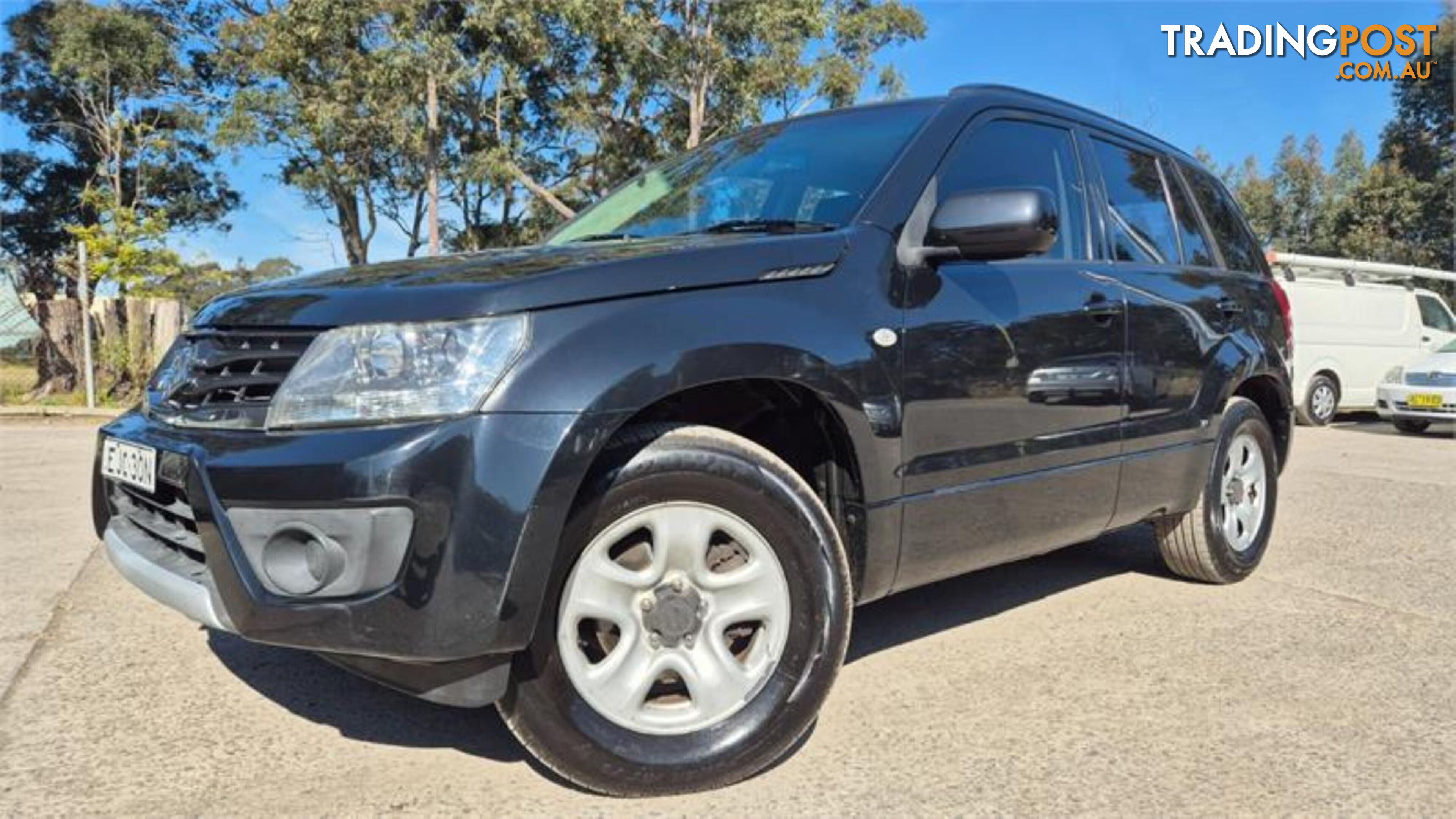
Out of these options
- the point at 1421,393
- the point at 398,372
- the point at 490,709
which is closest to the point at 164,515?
the point at 398,372

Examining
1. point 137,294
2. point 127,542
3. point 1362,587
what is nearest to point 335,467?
point 127,542

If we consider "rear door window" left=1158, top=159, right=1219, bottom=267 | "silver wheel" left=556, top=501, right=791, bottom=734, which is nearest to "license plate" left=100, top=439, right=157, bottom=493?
"silver wheel" left=556, top=501, right=791, bottom=734

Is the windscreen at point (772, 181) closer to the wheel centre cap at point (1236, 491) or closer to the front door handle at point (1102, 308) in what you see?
the front door handle at point (1102, 308)

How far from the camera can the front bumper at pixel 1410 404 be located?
39.8 ft

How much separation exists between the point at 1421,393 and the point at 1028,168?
456 inches

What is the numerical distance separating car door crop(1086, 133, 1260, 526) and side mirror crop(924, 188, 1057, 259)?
2.96ft

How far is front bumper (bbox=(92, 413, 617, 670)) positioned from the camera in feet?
6.68

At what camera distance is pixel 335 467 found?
2.04m

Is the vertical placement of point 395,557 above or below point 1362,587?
above

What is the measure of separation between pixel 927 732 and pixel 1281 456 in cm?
283

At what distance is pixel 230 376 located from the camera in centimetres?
234

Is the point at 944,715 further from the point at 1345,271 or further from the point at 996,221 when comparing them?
the point at 1345,271

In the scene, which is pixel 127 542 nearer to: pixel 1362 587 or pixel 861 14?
pixel 1362 587

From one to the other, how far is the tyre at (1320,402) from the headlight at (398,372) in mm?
13904
